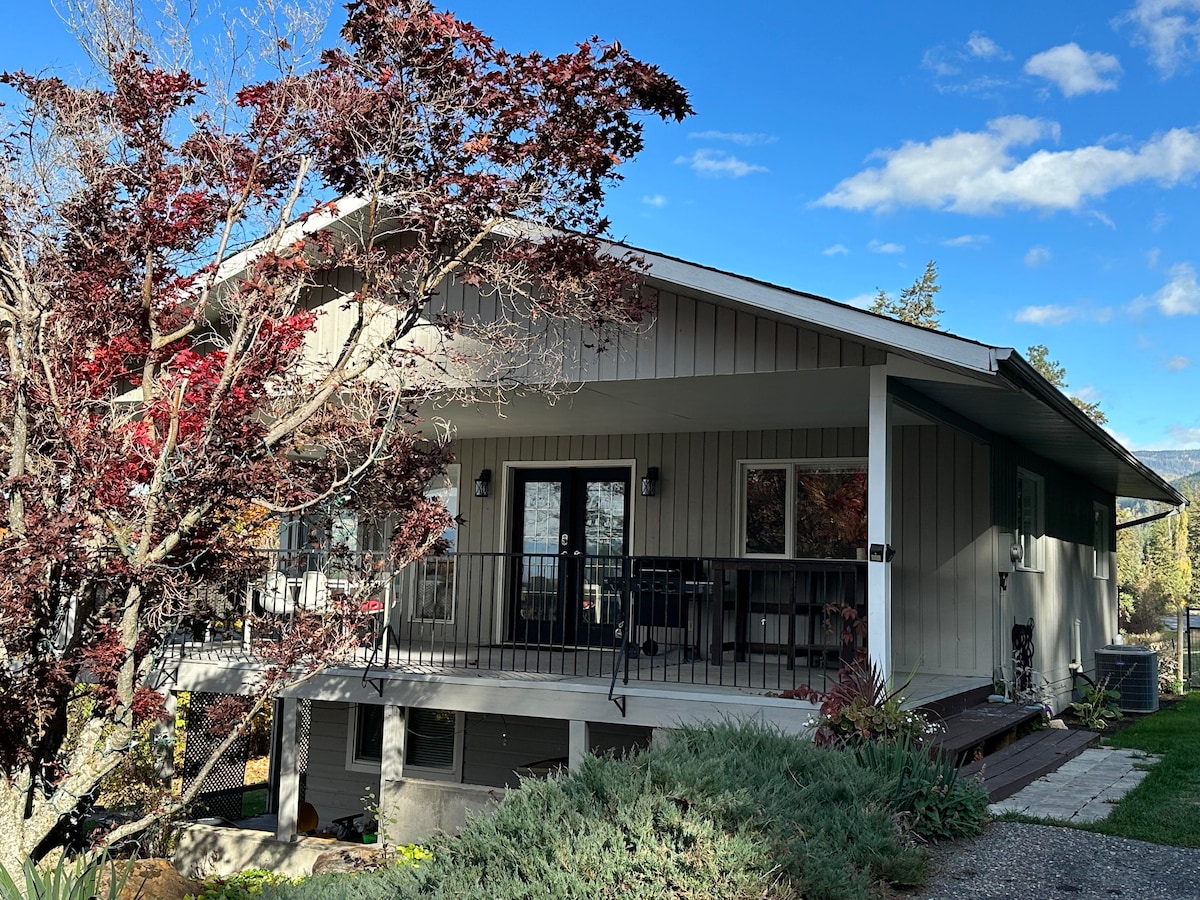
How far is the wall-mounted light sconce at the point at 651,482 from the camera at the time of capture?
10.6 meters

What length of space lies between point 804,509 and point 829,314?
387cm

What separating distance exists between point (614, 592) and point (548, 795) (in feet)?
20.0

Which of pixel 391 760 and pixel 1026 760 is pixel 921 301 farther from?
pixel 391 760

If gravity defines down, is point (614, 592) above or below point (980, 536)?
below

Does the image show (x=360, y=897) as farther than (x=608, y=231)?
No

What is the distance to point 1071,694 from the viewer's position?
13219mm

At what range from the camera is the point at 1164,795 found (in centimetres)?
636

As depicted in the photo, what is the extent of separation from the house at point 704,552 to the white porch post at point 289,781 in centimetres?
2

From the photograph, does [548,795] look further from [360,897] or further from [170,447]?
[170,447]

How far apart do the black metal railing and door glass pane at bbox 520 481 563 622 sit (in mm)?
41

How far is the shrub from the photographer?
3.71 metres

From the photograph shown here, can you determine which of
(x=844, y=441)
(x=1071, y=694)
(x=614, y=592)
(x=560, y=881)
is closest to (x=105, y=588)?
(x=560, y=881)

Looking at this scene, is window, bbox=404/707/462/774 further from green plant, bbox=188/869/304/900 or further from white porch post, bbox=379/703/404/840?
green plant, bbox=188/869/304/900

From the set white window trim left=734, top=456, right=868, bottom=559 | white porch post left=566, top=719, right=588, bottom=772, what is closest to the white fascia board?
white porch post left=566, top=719, right=588, bottom=772
